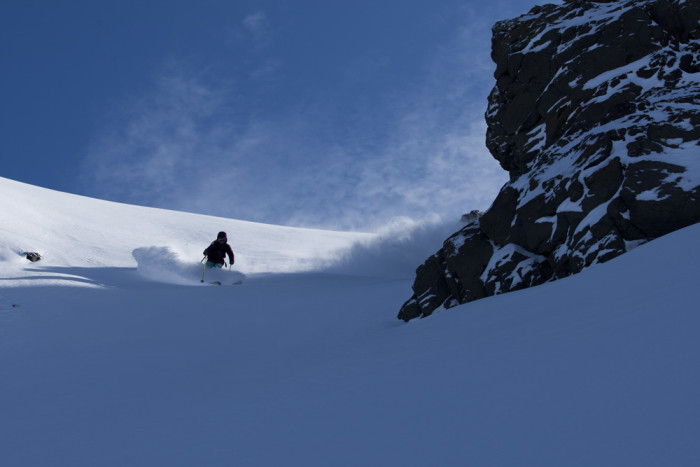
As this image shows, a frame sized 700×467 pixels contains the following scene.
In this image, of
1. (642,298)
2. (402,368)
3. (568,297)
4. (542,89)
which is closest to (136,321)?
(402,368)

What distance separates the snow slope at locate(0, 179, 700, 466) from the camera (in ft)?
6.61

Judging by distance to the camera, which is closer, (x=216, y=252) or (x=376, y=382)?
(x=376, y=382)

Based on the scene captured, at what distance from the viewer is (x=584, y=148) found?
7.68 m

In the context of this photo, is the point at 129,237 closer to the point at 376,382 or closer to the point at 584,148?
the point at 584,148

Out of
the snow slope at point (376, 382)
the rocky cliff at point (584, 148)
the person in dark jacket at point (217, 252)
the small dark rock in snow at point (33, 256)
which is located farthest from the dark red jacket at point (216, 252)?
the rocky cliff at point (584, 148)

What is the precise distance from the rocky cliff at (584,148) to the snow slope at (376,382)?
1149 mm

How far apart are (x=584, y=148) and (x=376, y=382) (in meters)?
5.93

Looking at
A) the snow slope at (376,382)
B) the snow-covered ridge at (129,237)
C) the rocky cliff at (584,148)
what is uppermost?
the snow-covered ridge at (129,237)

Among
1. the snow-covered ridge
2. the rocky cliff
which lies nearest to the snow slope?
the rocky cliff

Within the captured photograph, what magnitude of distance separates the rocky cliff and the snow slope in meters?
1.15

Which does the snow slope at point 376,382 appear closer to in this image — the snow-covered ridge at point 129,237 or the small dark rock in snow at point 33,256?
the small dark rock in snow at point 33,256

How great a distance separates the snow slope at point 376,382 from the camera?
79.4 inches

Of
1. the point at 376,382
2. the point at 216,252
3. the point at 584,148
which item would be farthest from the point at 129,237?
the point at 376,382

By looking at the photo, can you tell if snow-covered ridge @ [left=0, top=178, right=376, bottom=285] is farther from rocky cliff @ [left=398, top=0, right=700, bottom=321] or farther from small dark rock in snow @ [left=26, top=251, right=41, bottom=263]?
rocky cliff @ [left=398, top=0, right=700, bottom=321]
